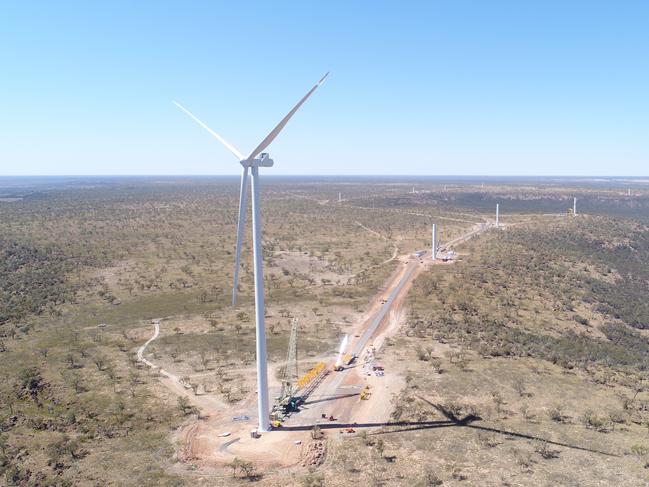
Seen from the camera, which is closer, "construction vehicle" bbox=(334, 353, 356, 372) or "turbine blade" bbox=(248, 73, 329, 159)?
"turbine blade" bbox=(248, 73, 329, 159)

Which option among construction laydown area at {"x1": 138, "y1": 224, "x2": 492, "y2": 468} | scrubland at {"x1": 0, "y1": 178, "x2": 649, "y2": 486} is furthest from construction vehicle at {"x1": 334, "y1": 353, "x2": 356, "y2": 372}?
scrubland at {"x1": 0, "y1": 178, "x2": 649, "y2": 486}

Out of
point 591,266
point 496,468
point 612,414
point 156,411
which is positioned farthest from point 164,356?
point 591,266

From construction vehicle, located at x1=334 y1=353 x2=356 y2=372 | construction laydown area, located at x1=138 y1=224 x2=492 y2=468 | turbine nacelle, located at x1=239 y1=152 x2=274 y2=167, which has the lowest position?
construction laydown area, located at x1=138 y1=224 x2=492 y2=468

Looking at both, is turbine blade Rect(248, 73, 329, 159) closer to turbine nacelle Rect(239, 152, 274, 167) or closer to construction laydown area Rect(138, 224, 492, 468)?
turbine nacelle Rect(239, 152, 274, 167)

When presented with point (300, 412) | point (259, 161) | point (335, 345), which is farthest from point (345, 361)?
point (259, 161)

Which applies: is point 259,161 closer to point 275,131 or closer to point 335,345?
point 275,131

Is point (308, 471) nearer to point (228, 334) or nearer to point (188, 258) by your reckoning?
point (228, 334)
